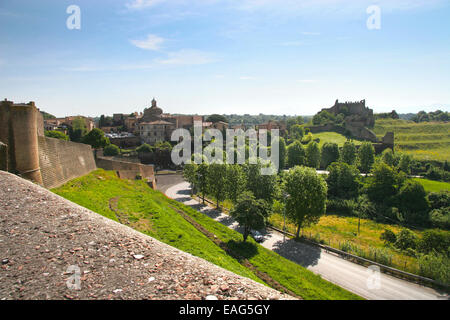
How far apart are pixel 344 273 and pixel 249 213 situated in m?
7.87

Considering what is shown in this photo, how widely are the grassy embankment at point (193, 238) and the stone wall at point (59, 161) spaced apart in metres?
0.90

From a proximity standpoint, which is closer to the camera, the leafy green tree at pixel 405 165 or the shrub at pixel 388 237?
the shrub at pixel 388 237

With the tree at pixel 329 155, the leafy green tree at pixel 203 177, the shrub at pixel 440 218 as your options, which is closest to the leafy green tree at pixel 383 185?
the shrub at pixel 440 218

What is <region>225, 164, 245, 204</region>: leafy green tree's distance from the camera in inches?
1315

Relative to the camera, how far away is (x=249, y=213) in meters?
21.0

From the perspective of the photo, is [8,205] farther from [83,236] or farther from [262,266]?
[262,266]

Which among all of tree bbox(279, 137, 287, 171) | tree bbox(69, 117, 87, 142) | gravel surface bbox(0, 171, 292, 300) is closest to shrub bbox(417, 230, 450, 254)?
gravel surface bbox(0, 171, 292, 300)

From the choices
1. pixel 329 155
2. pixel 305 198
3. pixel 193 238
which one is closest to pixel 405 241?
pixel 305 198

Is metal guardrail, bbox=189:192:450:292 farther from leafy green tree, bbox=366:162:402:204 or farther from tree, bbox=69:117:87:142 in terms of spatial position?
tree, bbox=69:117:87:142

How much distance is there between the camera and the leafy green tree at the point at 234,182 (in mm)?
33394

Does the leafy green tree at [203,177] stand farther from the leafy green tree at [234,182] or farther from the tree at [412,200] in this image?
the tree at [412,200]

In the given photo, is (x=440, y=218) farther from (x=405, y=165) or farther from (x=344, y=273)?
(x=344, y=273)

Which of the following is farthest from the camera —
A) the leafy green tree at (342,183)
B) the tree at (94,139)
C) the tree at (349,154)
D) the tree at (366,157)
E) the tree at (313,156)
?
→ the tree at (313,156)
